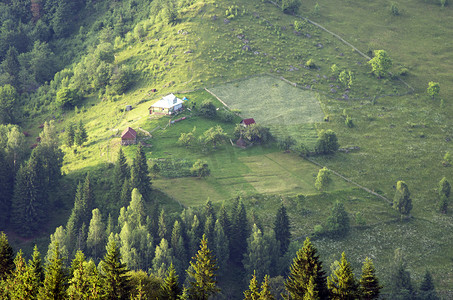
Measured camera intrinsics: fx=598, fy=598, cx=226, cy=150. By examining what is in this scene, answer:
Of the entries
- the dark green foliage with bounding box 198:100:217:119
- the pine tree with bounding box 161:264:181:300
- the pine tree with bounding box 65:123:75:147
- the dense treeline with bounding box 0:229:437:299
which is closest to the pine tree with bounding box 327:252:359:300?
the dense treeline with bounding box 0:229:437:299

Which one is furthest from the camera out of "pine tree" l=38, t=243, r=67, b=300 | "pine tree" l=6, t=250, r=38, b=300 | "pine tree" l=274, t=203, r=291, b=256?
"pine tree" l=274, t=203, r=291, b=256

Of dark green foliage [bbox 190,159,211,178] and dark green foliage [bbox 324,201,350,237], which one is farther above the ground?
dark green foliage [bbox 190,159,211,178]

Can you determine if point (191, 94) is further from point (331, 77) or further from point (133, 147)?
point (331, 77)

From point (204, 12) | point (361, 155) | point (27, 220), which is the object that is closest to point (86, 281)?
point (27, 220)

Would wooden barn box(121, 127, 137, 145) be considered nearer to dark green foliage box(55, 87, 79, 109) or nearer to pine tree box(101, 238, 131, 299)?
dark green foliage box(55, 87, 79, 109)

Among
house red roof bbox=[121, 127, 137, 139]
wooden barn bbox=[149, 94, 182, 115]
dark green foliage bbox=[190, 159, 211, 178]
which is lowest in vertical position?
dark green foliage bbox=[190, 159, 211, 178]

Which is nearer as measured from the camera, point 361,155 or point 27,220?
point 27,220

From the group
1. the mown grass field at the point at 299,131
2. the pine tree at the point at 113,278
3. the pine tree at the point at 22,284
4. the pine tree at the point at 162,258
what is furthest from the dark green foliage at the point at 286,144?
the pine tree at the point at 22,284

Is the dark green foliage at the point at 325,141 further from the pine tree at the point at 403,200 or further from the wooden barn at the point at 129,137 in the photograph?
the wooden barn at the point at 129,137
